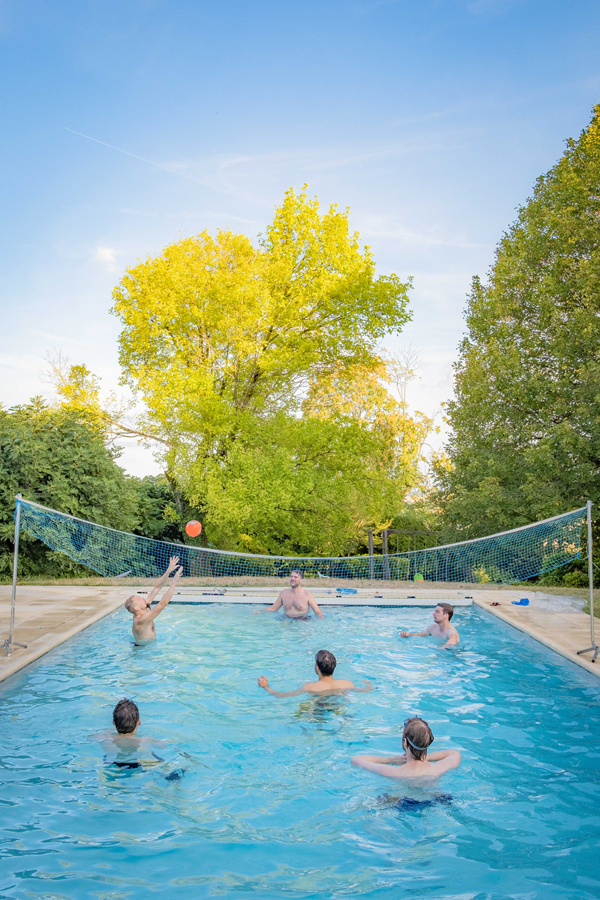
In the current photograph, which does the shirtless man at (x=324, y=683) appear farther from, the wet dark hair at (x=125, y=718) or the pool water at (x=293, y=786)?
the wet dark hair at (x=125, y=718)

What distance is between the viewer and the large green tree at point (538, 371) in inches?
758

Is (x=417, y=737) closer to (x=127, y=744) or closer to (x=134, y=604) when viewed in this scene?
(x=127, y=744)

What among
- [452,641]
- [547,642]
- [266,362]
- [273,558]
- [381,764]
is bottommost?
[381,764]

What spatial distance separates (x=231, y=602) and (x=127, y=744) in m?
8.00

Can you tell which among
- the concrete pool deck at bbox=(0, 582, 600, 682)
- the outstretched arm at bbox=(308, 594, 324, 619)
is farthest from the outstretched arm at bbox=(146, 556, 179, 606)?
the outstretched arm at bbox=(308, 594, 324, 619)

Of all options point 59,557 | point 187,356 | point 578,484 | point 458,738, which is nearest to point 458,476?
point 578,484

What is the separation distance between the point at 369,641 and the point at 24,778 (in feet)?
20.9

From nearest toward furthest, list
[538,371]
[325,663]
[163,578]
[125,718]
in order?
[125,718], [325,663], [163,578], [538,371]

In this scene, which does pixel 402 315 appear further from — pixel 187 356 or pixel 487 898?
pixel 487 898

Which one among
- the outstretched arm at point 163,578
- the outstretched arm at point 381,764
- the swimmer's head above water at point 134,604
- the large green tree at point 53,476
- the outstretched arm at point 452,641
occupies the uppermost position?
the large green tree at point 53,476

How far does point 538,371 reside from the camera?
21.8 metres

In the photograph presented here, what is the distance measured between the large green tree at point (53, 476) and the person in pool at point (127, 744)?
11.7 metres

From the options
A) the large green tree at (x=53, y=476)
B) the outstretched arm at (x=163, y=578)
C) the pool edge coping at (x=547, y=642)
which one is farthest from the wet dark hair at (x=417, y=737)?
the large green tree at (x=53, y=476)

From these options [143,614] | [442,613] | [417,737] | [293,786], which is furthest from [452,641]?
[417,737]
